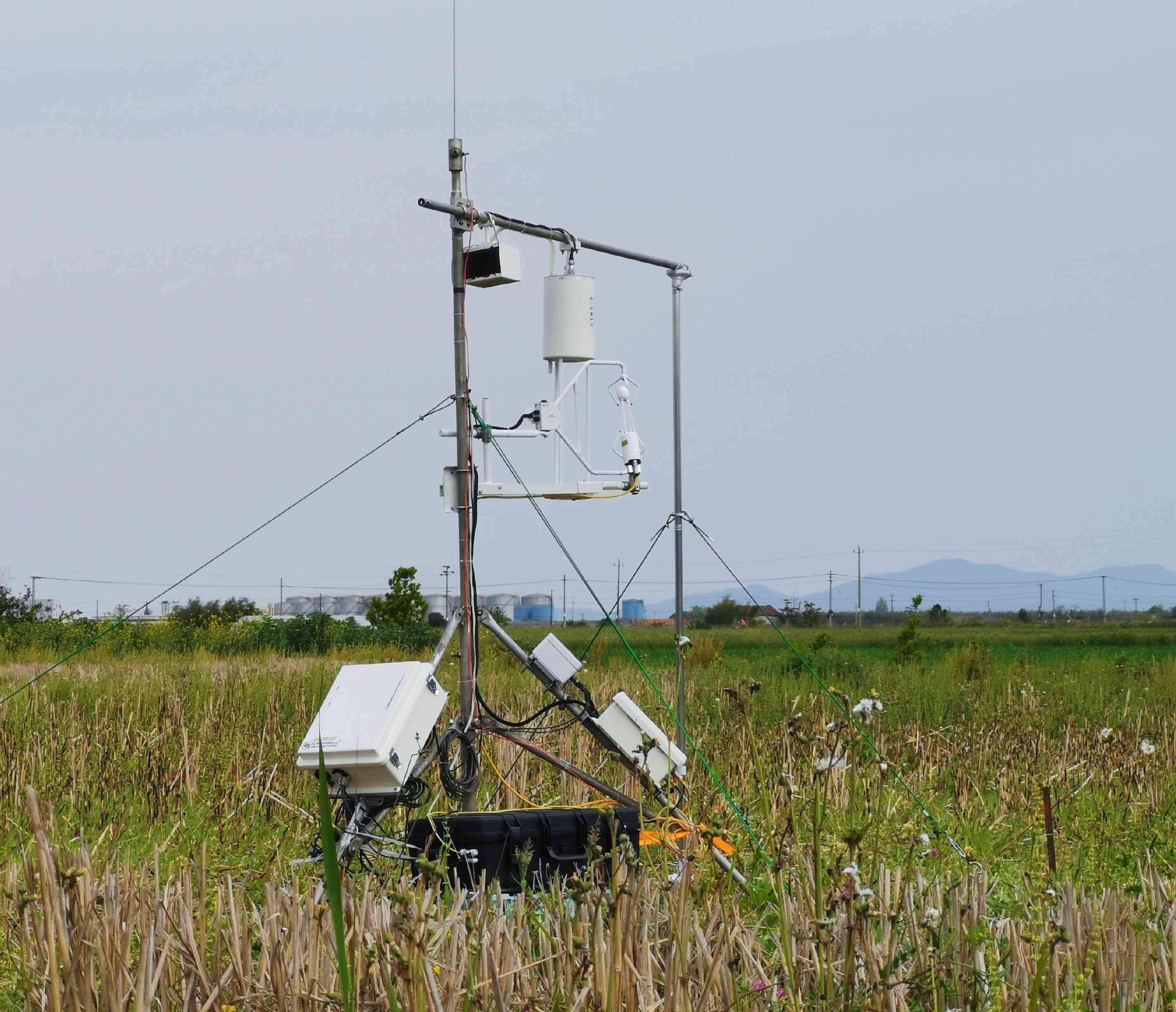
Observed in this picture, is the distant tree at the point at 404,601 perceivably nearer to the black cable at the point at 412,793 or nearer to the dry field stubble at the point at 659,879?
the dry field stubble at the point at 659,879

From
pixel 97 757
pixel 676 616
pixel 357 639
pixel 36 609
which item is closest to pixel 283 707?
pixel 97 757

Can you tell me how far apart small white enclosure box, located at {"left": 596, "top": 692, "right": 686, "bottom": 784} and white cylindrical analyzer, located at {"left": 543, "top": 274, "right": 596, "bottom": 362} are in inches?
67.6

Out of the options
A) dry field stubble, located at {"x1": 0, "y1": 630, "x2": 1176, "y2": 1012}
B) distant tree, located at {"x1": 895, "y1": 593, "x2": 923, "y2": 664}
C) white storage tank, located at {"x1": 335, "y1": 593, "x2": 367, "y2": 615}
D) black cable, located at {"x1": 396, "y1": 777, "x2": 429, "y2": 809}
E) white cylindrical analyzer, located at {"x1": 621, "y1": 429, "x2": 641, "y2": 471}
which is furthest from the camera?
white storage tank, located at {"x1": 335, "y1": 593, "x2": 367, "y2": 615}

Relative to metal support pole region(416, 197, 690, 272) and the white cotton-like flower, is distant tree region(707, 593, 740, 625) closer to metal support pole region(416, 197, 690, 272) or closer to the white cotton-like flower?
metal support pole region(416, 197, 690, 272)

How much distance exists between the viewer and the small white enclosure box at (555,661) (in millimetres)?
5715

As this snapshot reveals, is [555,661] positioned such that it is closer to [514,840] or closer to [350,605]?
[514,840]

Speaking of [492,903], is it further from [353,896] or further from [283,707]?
[283,707]

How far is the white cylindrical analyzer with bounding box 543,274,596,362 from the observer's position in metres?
6.30

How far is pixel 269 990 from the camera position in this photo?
3049mm

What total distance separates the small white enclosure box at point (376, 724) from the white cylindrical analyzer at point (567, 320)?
1.77 metres

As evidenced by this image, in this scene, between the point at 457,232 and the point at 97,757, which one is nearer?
the point at 457,232

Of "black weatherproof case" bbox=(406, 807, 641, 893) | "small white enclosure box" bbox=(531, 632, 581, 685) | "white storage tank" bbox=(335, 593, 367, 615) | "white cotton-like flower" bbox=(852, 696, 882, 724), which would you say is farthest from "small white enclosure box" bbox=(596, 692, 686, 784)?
"white storage tank" bbox=(335, 593, 367, 615)

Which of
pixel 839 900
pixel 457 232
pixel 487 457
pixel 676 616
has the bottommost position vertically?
pixel 839 900

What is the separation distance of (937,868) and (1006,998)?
1617 mm
